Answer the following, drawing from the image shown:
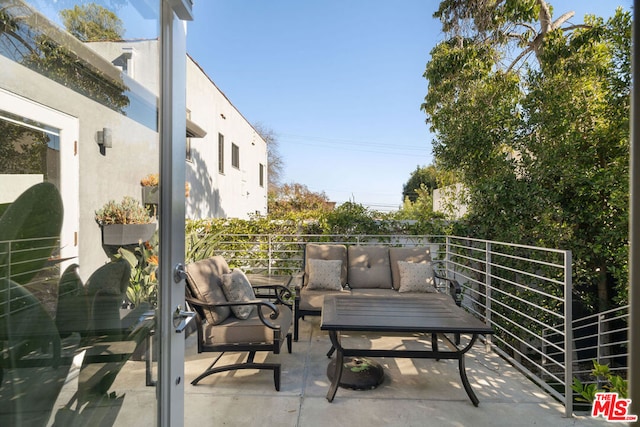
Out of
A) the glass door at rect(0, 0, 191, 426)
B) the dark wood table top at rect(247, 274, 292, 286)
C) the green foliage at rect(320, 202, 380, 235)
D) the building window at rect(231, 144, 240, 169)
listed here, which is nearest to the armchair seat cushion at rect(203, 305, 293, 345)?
the dark wood table top at rect(247, 274, 292, 286)

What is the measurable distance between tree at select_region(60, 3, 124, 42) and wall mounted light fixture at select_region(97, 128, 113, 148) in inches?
9.8

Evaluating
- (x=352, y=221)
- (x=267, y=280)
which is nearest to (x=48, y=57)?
(x=267, y=280)

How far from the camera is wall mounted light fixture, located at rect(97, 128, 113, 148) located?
1042 millimetres

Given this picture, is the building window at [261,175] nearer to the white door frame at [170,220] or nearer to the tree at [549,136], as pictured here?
the tree at [549,136]

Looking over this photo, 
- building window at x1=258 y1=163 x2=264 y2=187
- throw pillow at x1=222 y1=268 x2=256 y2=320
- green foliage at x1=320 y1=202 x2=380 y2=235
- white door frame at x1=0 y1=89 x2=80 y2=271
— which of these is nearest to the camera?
white door frame at x1=0 y1=89 x2=80 y2=271

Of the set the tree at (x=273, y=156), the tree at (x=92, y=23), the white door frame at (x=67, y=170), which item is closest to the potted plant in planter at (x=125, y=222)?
the white door frame at (x=67, y=170)

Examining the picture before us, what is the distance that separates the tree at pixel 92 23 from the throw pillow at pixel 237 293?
2.24m

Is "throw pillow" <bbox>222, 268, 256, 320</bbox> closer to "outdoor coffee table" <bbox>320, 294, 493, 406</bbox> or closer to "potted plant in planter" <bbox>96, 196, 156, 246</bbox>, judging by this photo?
"outdoor coffee table" <bbox>320, 294, 493, 406</bbox>

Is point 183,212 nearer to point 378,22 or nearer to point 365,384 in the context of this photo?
point 365,384

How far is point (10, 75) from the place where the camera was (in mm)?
725

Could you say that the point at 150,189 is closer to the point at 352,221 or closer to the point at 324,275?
the point at 324,275

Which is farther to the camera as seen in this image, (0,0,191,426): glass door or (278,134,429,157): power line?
(278,134,429,157): power line

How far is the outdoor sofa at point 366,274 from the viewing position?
4.08 metres

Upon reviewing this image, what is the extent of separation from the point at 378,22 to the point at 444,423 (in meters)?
6.41
